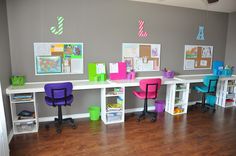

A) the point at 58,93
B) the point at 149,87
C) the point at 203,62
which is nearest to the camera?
the point at 58,93

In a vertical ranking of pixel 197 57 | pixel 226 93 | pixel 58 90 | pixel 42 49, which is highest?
pixel 42 49

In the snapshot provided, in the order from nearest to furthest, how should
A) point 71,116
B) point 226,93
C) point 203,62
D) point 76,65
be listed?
point 76,65, point 71,116, point 226,93, point 203,62

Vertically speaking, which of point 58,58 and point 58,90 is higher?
point 58,58

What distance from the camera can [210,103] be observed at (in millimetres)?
4898

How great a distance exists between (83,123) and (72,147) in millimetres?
911

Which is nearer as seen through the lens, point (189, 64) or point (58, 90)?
point (58, 90)

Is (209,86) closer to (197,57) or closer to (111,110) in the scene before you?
(197,57)

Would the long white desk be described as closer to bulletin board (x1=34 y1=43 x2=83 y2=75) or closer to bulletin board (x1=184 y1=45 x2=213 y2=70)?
bulletin board (x1=34 y1=43 x2=83 y2=75)

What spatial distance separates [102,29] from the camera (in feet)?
12.6

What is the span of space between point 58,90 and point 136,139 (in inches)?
61.5

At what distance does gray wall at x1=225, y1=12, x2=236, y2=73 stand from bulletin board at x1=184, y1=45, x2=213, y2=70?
54 centimetres

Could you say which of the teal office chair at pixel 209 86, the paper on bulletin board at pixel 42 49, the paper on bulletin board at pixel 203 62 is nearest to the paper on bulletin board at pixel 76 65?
the paper on bulletin board at pixel 42 49

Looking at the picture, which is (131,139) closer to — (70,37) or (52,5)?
(70,37)

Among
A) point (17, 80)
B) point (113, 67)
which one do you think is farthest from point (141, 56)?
point (17, 80)
